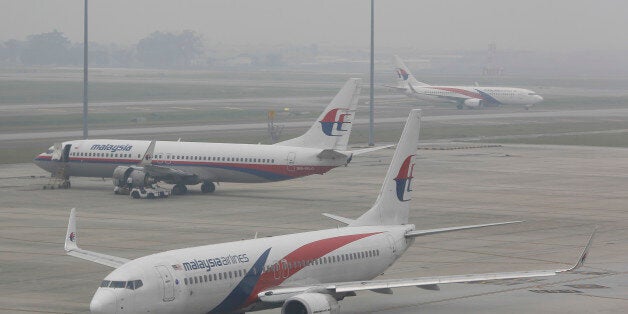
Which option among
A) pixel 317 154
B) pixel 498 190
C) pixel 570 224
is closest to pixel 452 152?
pixel 498 190

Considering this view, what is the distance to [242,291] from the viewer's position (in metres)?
33.9

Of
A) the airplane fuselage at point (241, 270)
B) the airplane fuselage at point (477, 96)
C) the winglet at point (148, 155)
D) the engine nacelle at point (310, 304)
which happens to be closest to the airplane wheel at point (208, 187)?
the winglet at point (148, 155)

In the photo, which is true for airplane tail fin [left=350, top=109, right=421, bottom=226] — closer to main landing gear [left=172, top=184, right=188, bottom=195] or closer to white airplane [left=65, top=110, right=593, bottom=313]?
white airplane [left=65, top=110, right=593, bottom=313]

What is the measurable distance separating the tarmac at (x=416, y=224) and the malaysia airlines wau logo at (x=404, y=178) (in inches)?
140

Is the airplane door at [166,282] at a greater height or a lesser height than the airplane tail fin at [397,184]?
lesser

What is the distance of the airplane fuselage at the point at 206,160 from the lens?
73.3 m

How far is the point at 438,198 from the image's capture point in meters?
73.9

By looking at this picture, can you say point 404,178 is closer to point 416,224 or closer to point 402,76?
point 416,224

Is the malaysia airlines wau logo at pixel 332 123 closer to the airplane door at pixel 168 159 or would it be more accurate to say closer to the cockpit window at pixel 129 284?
the airplane door at pixel 168 159

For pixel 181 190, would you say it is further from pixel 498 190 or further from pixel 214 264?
pixel 214 264

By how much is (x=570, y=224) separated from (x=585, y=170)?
31.4 metres

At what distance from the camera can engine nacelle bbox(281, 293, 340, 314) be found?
3234 centimetres

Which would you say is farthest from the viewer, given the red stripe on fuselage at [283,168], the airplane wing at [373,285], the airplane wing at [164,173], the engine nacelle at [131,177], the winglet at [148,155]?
the airplane wing at [164,173]

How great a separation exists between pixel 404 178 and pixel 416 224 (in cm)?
2118
